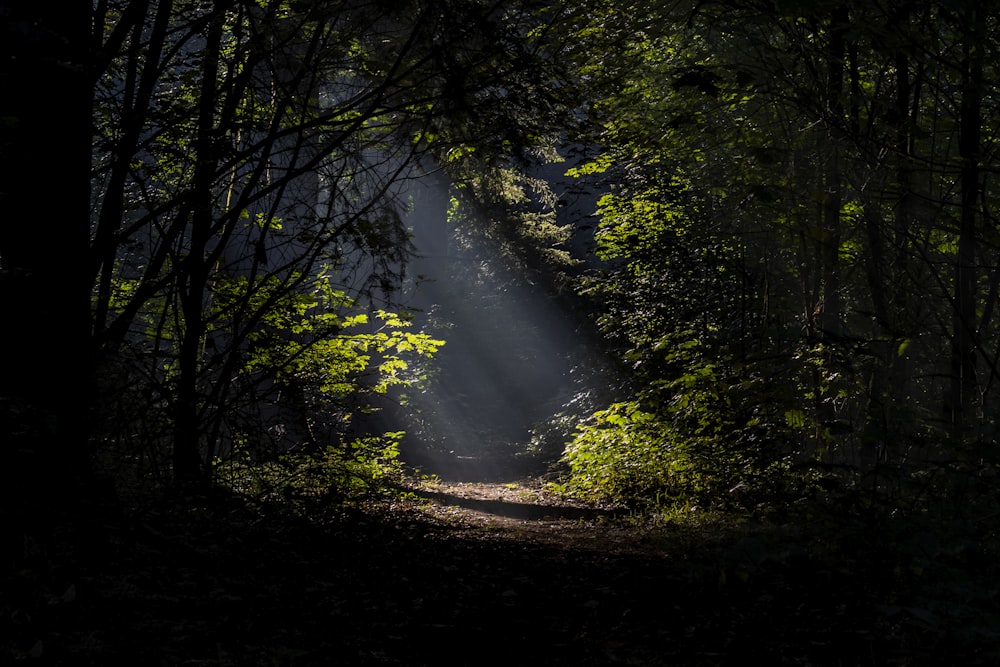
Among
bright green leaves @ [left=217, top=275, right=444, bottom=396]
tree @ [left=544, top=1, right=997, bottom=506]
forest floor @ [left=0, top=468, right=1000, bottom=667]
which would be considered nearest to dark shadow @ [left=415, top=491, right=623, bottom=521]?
tree @ [left=544, top=1, right=997, bottom=506]

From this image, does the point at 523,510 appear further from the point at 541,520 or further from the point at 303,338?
the point at 303,338

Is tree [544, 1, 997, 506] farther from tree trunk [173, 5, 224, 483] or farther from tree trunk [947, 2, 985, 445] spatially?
tree trunk [173, 5, 224, 483]

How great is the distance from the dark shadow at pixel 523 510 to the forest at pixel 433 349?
0.12 metres

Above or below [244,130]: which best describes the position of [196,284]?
below

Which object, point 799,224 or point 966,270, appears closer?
point 966,270

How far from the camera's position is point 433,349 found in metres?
9.39

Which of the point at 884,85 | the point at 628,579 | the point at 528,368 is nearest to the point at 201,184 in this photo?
the point at 628,579

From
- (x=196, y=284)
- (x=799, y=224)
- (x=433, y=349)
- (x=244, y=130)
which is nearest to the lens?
(x=244, y=130)

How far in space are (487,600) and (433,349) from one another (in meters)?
4.94

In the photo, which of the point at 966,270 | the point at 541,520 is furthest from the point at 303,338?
the point at 966,270

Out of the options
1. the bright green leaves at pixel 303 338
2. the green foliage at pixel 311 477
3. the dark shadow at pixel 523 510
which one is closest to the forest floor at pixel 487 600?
the green foliage at pixel 311 477

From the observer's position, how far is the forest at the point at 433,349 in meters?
3.84

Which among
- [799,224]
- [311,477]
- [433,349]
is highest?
[799,224]

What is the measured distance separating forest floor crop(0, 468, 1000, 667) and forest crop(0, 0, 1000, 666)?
3 cm
